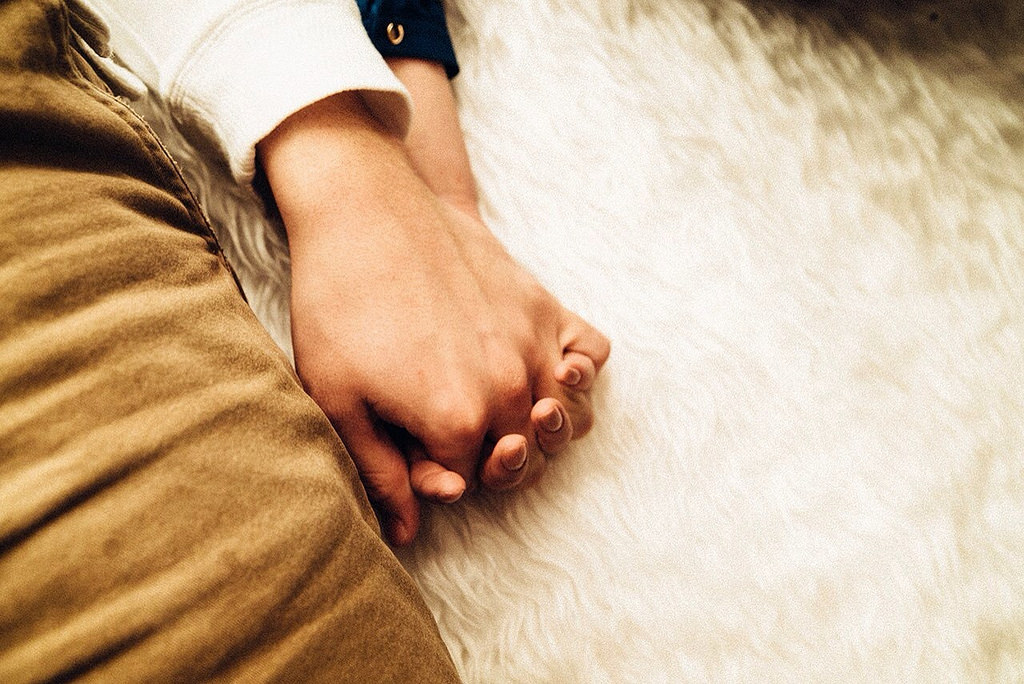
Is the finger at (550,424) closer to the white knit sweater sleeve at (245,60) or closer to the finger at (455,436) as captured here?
the finger at (455,436)

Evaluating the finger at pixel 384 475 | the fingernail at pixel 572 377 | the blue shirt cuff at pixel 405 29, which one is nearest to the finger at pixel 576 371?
the fingernail at pixel 572 377

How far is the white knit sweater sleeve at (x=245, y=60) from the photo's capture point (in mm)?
425

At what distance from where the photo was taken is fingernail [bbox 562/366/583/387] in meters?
0.44

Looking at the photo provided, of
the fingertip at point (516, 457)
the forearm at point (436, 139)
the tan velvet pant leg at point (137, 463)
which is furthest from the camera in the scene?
the forearm at point (436, 139)

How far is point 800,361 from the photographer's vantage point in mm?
495

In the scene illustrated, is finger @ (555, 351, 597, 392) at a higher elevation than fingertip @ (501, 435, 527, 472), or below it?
higher

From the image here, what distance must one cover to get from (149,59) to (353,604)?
1.34 ft

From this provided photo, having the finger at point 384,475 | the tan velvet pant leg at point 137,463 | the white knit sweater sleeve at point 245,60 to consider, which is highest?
the white knit sweater sleeve at point 245,60

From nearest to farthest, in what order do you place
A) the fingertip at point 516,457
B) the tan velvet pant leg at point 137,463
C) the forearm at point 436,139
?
1. the tan velvet pant leg at point 137,463
2. the fingertip at point 516,457
3. the forearm at point 436,139

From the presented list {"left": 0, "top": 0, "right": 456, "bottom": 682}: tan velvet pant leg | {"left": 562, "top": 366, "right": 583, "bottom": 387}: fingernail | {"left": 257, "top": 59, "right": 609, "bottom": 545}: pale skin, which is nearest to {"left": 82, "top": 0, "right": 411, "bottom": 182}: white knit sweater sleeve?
{"left": 257, "top": 59, "right": 609, "bottom": 545}: pale skin

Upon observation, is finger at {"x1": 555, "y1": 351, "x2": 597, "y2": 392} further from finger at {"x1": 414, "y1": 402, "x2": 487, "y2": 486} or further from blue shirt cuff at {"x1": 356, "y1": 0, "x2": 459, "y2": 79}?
blue shirt cuff at {"x1": 356, "y1": 0, "x2": 459, "y2": 79}

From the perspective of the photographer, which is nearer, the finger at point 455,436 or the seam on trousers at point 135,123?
the seam on trousers at point 135,123

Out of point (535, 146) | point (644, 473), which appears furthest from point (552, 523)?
point (535, 146)

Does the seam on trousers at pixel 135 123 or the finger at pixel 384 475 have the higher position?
the seam on trousers at pixel 135 123
